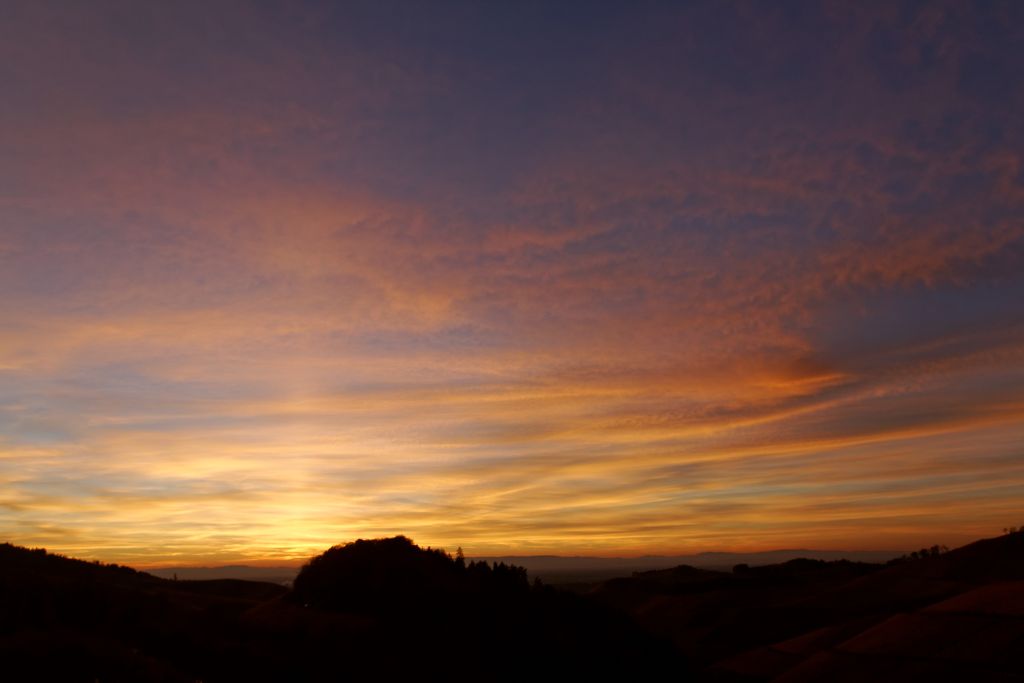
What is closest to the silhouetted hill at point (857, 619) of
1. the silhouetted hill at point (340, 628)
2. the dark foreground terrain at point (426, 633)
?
the dark foreground terrain at point (426, 633)

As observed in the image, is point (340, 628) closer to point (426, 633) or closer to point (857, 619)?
point (426, 633)

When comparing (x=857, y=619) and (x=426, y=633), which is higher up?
(x=426, y=633)

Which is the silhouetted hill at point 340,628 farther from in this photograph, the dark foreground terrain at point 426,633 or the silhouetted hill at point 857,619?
the silhouetted hill at point 857,619

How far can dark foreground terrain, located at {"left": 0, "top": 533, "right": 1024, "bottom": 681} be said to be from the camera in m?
20.4

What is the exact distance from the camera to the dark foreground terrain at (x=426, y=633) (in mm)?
20359

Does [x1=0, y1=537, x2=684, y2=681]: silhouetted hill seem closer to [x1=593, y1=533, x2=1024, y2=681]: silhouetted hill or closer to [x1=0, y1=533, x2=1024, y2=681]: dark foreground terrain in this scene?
[x1=0, y1=533, x2=1024, y2=681]: dark foreground terrain

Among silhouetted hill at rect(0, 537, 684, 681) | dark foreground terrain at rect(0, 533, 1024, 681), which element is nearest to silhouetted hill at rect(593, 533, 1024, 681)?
dark foreground terrain at rect(0, 533, 1024, 681)

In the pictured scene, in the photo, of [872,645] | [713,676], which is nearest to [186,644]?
[713,676]

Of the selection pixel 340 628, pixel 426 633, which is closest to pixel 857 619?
pixel 426 633

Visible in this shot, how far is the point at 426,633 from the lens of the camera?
28.7 metres

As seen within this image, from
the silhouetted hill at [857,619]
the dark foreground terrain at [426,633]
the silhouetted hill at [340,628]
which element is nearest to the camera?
the silhouetted hill at [340,628]

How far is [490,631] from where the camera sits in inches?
1193

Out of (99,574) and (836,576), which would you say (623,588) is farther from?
(99,574)

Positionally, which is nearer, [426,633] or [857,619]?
[426,633]
